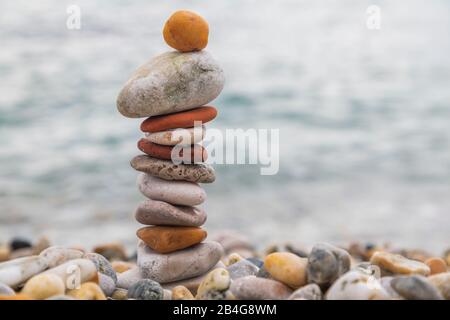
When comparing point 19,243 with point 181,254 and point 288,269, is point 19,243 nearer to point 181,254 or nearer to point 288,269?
point 181,254

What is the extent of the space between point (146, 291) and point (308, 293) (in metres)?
0.86

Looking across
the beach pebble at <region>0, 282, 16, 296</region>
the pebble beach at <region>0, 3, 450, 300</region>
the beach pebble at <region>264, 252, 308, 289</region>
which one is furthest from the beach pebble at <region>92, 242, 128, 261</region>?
the beach pebble at <region>264, 252, 308, 289</region>

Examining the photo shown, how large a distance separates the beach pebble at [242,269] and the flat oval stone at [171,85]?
1056 mm

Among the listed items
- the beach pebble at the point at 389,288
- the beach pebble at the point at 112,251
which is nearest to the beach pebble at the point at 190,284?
the beach pebble at the point at 389,288

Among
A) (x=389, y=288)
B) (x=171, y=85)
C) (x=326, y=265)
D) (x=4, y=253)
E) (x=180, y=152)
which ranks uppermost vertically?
(x=171, y=85)

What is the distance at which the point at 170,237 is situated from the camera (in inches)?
154

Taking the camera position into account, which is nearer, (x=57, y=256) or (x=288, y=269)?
(x=288, y=269)

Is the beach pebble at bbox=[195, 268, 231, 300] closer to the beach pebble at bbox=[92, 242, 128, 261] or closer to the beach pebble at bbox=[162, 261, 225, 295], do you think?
the beach pebble at bbox=[162, 261, 225, 295]

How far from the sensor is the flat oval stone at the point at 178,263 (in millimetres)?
3941

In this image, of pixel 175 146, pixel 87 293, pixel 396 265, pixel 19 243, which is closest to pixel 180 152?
pixel 175 146

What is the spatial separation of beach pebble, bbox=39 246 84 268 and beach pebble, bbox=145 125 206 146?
32.1 inches

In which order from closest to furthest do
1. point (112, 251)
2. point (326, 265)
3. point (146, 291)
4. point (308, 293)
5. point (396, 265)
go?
point (308, 293) < point (326, 265) < point (146, 291) < point (396, 265) < point (112, 251)

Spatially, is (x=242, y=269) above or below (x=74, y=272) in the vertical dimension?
below

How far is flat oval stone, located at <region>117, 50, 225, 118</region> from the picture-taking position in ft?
12.3
